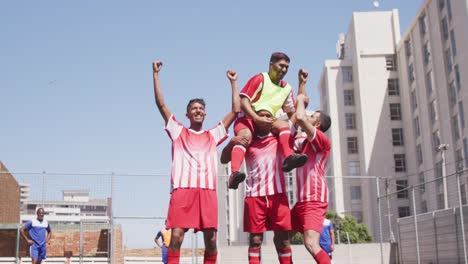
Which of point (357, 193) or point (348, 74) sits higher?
point (348, 74)

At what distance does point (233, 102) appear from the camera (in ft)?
19.4

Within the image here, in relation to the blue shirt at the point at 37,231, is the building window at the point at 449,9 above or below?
above

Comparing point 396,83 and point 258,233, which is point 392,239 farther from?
point 396,83

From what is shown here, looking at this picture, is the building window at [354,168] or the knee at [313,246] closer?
the knee at [313,246]

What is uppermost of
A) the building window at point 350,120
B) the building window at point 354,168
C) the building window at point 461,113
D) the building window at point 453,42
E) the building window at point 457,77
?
the building window at point 453,42

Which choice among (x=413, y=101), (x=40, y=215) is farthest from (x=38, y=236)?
(x=413, y=101)

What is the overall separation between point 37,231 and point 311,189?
979cm

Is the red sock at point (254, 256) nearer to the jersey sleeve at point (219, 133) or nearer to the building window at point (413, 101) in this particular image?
the jersey sleeve at point (219, 133)

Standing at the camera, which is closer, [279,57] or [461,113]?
[279,57]

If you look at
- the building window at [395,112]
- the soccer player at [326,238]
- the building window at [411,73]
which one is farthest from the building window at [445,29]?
the soccer player at [326,238]

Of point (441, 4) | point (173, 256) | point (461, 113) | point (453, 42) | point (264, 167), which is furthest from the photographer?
point (441, 4)

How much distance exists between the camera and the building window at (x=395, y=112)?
59.0m

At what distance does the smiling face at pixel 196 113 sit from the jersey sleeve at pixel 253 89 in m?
0.43

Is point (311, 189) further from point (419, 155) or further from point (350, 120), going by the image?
point (350, 120)
